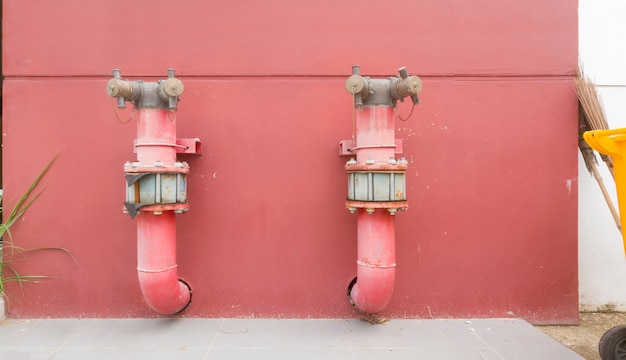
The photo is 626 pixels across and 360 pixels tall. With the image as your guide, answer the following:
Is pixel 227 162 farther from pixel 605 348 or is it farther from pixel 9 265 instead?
pixel 605 348

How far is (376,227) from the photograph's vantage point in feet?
8.68

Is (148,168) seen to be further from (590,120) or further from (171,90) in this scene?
(590,120)

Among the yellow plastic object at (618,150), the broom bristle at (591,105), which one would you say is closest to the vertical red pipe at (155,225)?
the yellow plastic object at (618,150)

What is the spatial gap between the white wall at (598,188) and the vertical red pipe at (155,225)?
137 inches

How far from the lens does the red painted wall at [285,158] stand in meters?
3.04

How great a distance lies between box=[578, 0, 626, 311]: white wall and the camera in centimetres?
343

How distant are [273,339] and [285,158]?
1.34m

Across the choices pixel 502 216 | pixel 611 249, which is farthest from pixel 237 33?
pixel 611 249

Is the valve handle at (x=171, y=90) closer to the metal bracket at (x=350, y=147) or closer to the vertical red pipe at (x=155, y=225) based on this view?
the vertical red pipe at (x=155, y=225)

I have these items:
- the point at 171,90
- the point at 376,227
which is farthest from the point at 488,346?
the point at 171,90

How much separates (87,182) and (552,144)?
3722 mm

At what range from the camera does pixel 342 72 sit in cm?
308

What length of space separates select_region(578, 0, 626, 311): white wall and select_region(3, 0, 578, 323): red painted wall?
19.4 inches

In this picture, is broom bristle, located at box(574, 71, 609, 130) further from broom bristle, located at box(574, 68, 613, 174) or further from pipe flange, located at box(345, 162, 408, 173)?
pipe flange, located at box(345, 162, 408, 173)
